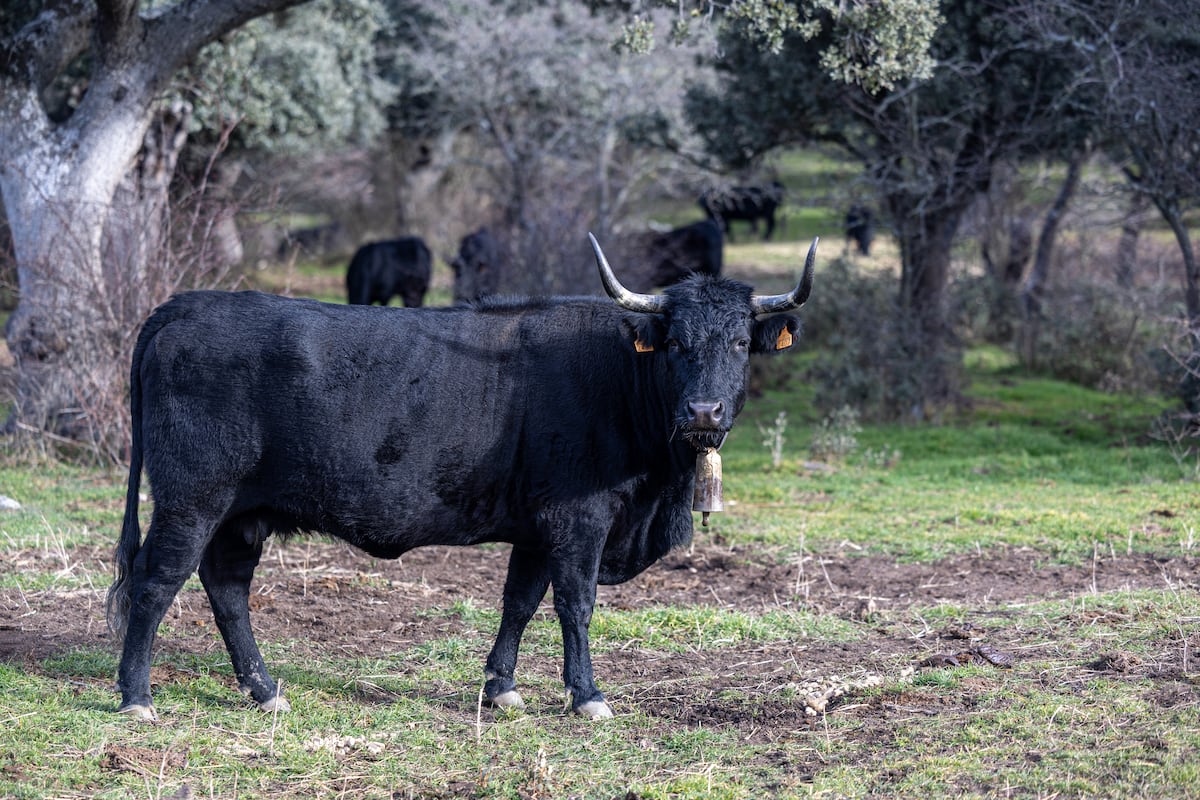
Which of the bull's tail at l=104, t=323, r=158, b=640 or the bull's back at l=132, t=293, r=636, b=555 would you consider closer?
the bull's back at l=132, t=293, r=636, b=555

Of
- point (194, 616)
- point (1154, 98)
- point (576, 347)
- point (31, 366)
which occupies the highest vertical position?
point (1154, 98)

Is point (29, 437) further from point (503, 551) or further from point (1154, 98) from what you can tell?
point (1154, 98)

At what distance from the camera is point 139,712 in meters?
5.41

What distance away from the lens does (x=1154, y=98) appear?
11953 millimetres

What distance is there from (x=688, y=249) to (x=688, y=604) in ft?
51.3

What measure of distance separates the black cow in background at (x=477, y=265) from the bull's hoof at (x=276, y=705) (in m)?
11.7

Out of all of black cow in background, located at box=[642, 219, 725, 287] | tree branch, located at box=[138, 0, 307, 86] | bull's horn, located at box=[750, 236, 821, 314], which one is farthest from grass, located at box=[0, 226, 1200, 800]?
black cow in background, located at box=[642, 219, 725, 287]

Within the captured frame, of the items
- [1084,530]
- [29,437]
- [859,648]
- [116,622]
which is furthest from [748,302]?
[29,437]

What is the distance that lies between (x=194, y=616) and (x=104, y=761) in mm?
2210

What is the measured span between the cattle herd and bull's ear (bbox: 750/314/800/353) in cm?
1

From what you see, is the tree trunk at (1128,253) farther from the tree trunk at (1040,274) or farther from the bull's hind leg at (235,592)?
the bull's hind leg at (235,592)

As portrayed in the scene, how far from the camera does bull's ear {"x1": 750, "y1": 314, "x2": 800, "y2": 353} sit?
6.01 m

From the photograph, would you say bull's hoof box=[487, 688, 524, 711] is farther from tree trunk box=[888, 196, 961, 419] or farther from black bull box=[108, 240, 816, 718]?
tree trunk box=[888, 196, 961, 419]

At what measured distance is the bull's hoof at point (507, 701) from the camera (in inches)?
228
